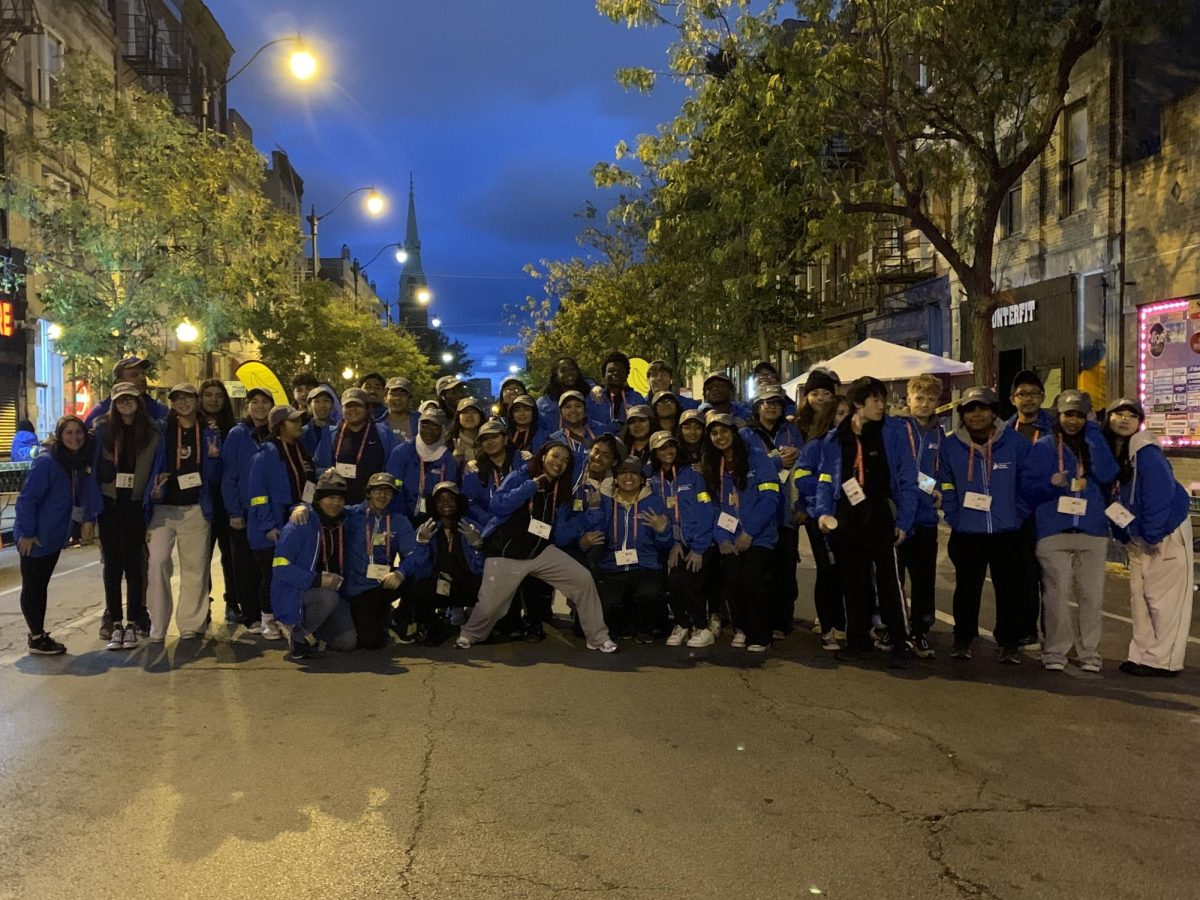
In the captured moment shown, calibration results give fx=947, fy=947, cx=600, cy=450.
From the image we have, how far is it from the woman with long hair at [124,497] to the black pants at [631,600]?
3.55 meters

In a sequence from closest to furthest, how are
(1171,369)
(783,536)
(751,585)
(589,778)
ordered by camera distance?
(589,778)
(751,585)
(783,536)
(1171,369)

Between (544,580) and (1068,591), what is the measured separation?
369 centimetres

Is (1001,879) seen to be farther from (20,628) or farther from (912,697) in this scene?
(20,628)

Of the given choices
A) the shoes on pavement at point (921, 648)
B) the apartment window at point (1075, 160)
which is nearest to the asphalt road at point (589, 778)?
the shoes on pavement at point (921, 648)

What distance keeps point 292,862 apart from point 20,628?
18.5 feet

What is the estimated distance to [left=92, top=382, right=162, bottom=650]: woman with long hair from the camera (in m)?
7.15

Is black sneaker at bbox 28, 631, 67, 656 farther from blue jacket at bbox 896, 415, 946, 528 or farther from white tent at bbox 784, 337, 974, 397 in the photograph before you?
white tent at bbox 784, 337, 974, 397

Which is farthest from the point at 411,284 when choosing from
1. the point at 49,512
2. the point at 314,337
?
the point at 49,512

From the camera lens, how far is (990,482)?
6609 mm

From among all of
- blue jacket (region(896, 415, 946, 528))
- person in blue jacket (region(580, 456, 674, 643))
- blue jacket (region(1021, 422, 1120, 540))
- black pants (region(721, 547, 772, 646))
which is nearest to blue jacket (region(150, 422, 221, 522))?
person in blue jacket (region(580, 456, 674, 643))

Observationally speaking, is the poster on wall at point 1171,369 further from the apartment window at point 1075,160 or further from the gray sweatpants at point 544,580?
the gray sweatpants at point 544,580

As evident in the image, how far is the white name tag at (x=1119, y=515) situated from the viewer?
641cm

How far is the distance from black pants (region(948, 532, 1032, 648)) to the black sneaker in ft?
21.4

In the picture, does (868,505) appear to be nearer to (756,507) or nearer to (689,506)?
(756,507)
